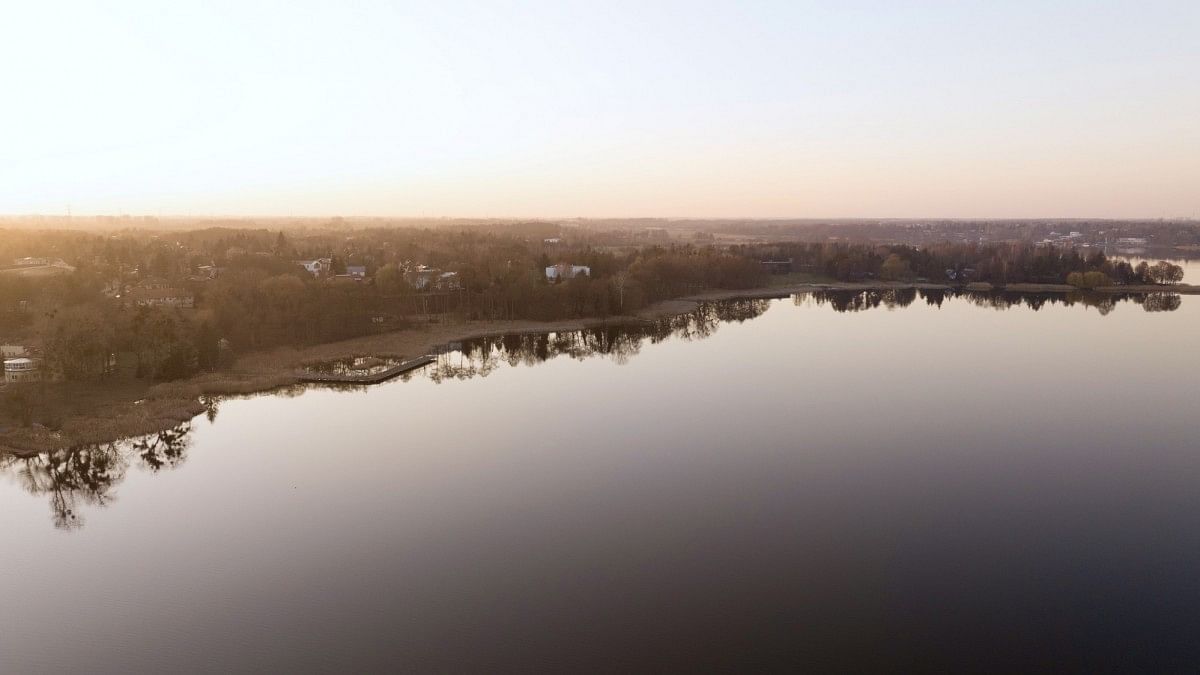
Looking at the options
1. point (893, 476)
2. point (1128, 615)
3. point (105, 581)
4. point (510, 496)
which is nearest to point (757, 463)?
point (893, 476)

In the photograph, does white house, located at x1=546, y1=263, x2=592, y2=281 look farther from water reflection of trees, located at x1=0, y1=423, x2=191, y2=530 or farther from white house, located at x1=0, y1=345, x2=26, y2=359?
water reflection of trees, located at x1=0, y1=423, x2=191, y2=530

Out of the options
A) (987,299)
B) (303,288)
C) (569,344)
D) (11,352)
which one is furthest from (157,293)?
(987,299)

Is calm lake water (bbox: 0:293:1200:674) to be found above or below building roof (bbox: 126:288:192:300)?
below

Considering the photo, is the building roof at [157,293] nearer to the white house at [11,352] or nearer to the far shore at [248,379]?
the far shore at [248,379]

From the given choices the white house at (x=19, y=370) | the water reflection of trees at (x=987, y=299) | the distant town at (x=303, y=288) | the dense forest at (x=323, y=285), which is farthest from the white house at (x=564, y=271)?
the white house at (x=19, y=370)

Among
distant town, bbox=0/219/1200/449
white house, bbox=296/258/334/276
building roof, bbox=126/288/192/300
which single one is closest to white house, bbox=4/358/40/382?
distant town, bbox=0/219/1200/449

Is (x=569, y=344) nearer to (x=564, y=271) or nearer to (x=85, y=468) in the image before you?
(x=564, y=271)

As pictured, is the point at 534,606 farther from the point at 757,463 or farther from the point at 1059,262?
the point at 1059,262
